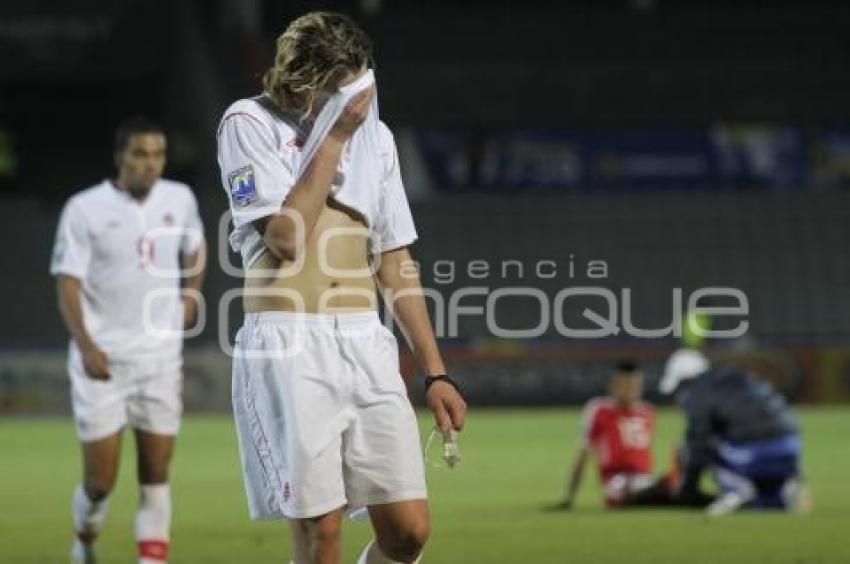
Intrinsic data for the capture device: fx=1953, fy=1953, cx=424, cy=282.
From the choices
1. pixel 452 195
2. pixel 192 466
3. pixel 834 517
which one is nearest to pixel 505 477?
pixel 192 466

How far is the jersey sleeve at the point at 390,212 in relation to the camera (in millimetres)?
5871

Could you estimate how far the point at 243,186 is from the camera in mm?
5590

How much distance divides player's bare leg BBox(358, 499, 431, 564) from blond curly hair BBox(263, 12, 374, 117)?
1218mm

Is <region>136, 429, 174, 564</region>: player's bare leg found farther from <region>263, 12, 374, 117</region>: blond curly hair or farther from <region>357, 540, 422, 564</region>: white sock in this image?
<region>263, 12, 374, 117</region>: blond curly hair

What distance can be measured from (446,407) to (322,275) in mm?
530

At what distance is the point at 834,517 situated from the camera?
11.5 m

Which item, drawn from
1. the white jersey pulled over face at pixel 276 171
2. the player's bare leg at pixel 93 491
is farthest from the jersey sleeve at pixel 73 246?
the white jersey pulled over face at pixel 276 171

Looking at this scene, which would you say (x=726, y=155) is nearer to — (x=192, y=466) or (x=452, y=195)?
(x=452, y=195)

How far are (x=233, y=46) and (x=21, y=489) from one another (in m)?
15.6

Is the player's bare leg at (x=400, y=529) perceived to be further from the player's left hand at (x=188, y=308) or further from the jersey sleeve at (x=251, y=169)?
the player's left hand at (x=188, y=308)

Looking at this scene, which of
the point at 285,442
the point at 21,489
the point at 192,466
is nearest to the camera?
the point at 285,442

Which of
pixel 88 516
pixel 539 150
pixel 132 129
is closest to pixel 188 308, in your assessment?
pixel 132 129

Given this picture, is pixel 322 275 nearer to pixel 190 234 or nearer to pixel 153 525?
pixel 153 525

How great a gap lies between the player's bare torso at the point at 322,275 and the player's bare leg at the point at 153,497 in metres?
3.29
